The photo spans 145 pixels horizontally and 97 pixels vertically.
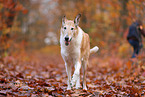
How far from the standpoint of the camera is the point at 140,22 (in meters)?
8.59

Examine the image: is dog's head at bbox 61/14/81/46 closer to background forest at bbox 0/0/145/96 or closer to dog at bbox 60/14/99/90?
dog at bbox 60/14/99/90

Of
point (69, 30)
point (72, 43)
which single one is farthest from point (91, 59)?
point (69, 30)

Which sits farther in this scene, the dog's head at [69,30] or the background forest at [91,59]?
the background forest at [91,59]

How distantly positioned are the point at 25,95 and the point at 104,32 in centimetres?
1622

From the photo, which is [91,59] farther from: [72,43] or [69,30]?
[69,30]

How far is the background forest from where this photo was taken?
186 inches

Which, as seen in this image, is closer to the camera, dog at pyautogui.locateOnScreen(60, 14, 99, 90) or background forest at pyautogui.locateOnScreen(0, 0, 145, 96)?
dog at pyautogui.locateOnScreen(60, 14, 99, 90)

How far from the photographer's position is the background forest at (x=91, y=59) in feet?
15.5

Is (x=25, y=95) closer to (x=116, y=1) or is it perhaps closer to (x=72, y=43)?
(x=72, y=43)

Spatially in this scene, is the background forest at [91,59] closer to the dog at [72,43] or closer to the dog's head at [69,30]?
the dog at [72,43]

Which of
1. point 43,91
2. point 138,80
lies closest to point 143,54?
point 138,80

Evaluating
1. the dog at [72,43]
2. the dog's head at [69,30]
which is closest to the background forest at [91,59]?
the dog at [72,43]

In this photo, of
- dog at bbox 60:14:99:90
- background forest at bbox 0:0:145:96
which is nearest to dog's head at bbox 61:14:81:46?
dog at bbox 60:14:99:90

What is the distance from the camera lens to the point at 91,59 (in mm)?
13836
